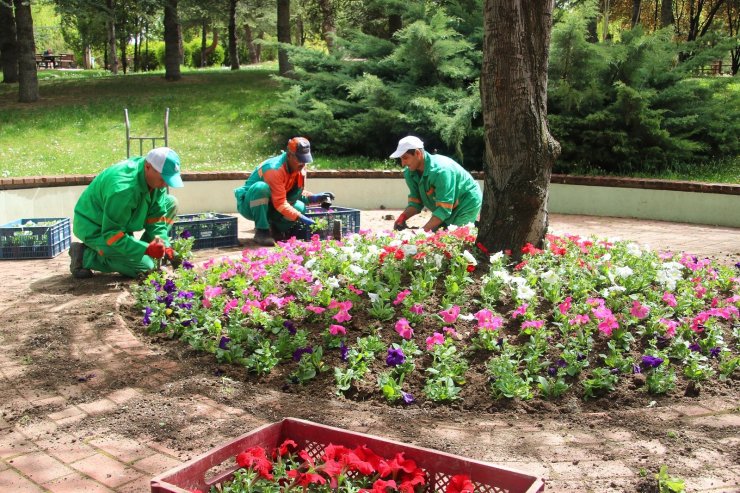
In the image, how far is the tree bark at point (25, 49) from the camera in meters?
16.8

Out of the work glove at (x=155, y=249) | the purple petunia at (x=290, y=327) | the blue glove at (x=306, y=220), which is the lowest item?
the purple petunia at (x=290, y=327)

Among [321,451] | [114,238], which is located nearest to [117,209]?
[114,238]

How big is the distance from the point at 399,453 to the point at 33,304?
161 inches

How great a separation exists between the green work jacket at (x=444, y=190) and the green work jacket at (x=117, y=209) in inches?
105

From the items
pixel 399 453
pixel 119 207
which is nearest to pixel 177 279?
pixel 119 207

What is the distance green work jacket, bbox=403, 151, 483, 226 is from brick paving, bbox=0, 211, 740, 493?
3.67 m

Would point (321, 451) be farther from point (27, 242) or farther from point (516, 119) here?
point (27, 242)

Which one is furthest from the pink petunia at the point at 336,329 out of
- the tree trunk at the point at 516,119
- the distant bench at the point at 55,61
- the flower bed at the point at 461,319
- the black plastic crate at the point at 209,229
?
the distant bench at the point at 55,61

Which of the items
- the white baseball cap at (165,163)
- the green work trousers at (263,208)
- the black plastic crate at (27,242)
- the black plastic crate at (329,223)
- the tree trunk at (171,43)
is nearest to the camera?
the white baseball cap at (165,163)

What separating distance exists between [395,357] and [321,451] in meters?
1.19

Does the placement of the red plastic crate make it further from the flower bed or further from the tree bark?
the tree bark

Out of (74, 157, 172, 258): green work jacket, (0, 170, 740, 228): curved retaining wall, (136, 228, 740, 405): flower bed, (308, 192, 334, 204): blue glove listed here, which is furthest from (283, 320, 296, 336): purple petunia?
(0, 170, 740, 228): curved retaining wall

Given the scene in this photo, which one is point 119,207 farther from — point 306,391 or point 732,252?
point 732,252

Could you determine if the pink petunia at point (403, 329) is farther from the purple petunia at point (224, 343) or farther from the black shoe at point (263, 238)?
the black shoe at point (263, 238)
